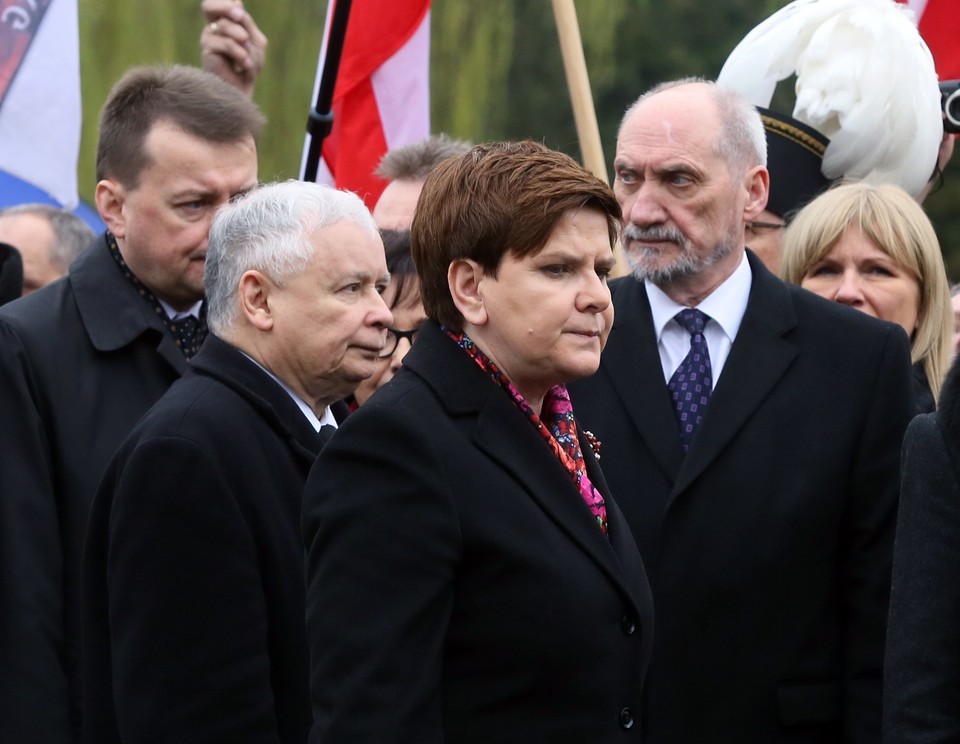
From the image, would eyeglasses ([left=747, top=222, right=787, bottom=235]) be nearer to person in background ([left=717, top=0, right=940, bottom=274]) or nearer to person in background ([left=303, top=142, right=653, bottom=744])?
person in background ([left=717, top=0, right=940, bottom=274])

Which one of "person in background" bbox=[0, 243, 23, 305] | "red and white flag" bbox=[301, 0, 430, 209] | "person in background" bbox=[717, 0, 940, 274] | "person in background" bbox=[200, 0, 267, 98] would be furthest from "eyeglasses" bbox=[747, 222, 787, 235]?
"person in background" bbox=[0, 243, 23, 305]

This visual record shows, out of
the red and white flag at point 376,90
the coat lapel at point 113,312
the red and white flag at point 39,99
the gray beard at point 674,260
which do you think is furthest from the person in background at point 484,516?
the red and white flag at point 376,90

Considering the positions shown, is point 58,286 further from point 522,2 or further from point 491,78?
point 522,2

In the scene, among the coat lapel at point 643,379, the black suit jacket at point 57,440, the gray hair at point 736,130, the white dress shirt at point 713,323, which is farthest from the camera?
the gray hair at point 736,130

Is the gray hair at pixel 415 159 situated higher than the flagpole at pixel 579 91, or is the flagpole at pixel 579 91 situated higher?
the flagpole at pixel 579 91

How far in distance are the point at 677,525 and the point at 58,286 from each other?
161cm

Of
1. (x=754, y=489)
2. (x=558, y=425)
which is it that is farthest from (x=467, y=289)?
(x=754, y=489)

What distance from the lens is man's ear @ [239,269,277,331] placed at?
11.3ft

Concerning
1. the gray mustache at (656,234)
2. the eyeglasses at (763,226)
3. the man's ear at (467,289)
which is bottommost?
the eyeglasses at (763,226)

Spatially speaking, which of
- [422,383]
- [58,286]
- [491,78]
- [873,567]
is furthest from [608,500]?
[491,78]

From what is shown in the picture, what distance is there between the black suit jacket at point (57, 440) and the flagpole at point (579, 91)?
165 cm

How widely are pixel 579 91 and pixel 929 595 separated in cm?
279

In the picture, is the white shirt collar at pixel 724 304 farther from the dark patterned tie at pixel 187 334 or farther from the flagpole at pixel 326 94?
the flagpole at pixel 326 94

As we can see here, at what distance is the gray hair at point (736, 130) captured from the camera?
412 cm
